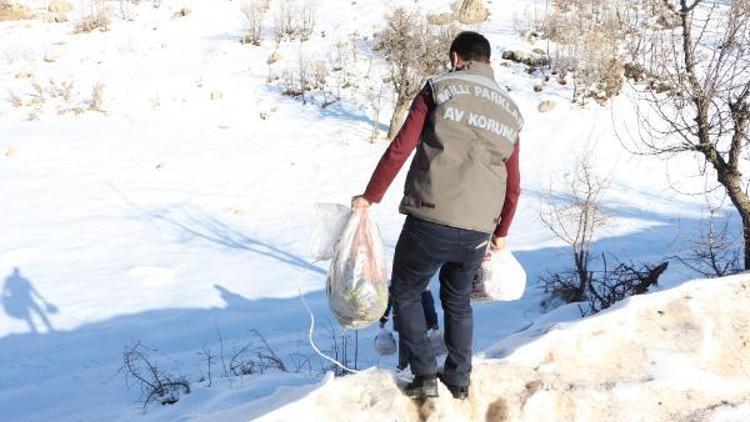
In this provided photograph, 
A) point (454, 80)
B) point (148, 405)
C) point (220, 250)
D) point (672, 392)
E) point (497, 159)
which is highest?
point (454, 80)

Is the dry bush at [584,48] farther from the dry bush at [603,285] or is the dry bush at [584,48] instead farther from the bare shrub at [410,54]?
the dry bush at [603,285]

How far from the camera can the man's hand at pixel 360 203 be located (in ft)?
9.07

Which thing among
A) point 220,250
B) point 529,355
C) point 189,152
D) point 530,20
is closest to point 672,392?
point 529,355

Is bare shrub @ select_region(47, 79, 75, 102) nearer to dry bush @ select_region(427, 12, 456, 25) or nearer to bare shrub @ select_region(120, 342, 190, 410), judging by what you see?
dry bush @ select_region(427, 12, 456, 25)

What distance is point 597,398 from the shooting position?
9.92ft

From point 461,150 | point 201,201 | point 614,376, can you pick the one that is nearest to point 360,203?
point 461,150

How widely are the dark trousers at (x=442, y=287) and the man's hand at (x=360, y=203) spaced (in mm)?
192

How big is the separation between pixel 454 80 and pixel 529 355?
4.97ft

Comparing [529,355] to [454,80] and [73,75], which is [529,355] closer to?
[454,80]

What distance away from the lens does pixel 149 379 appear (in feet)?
17.8

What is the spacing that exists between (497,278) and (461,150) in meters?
0.91

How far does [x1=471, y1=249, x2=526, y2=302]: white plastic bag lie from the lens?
325 cm

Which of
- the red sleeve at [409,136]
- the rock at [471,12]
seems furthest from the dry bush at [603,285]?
the rock at [471,12]

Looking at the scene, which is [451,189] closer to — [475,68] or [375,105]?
[475,68]
